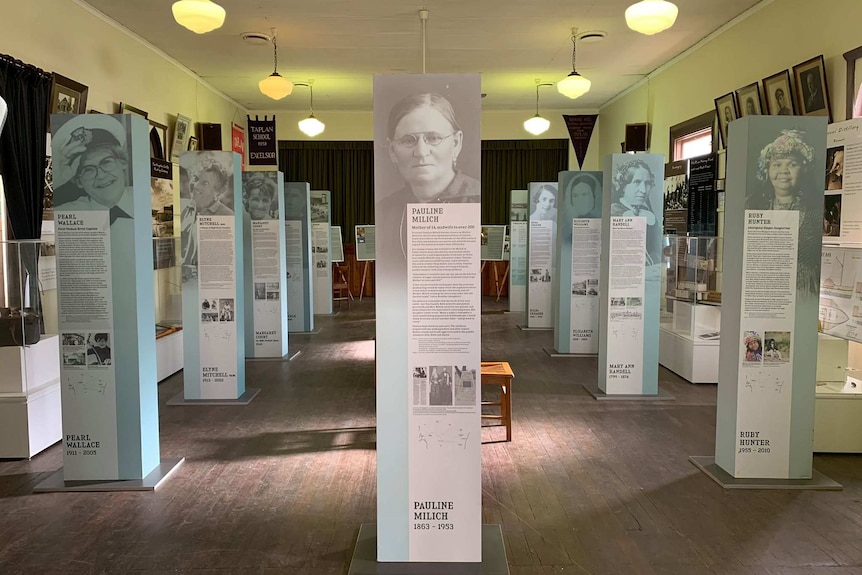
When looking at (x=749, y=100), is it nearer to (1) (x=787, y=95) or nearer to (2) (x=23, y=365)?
(1) (x=787, y=95)

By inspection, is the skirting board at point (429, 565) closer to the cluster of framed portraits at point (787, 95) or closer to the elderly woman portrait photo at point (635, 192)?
the elderly woman portrait photo at point (635, 192)

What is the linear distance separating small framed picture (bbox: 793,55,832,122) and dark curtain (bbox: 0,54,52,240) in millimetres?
6867

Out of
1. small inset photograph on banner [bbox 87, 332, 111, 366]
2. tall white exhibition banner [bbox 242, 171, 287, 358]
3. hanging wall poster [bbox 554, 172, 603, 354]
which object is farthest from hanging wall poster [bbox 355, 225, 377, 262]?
small inset photograph on banner [bbox 87, 332, 111, 366]

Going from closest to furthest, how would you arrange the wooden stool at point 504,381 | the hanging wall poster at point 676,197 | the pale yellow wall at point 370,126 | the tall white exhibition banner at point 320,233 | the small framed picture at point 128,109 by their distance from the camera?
the wooden stool at point 504,381
the small framed picture at point 128,109
the hanging wall poster at point 676,197
the tall white exhibition banner at point 320,233
the pale yellow wall at point 370,126

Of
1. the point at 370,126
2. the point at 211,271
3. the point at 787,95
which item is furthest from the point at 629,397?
the point at 370,126

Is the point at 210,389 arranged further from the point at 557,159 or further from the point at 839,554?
the point at 557,159

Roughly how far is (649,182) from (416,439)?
400 cm

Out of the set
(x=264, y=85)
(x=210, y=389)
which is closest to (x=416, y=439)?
(x=210, y=389)

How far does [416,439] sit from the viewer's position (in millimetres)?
2926

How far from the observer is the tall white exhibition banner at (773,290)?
393 centimetres

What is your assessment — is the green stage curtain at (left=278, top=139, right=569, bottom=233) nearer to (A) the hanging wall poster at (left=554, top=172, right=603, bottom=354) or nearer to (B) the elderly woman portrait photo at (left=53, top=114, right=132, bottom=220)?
(A) the hanging wall poster at (left=554, top=172, right=603, bottom=354)

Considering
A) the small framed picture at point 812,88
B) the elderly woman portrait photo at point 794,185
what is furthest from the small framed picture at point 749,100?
the elderly woman portrait photo at point 794,185

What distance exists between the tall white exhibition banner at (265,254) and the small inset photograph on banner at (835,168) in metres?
5.53

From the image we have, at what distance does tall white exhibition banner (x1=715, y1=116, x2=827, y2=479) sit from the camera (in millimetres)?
3926
